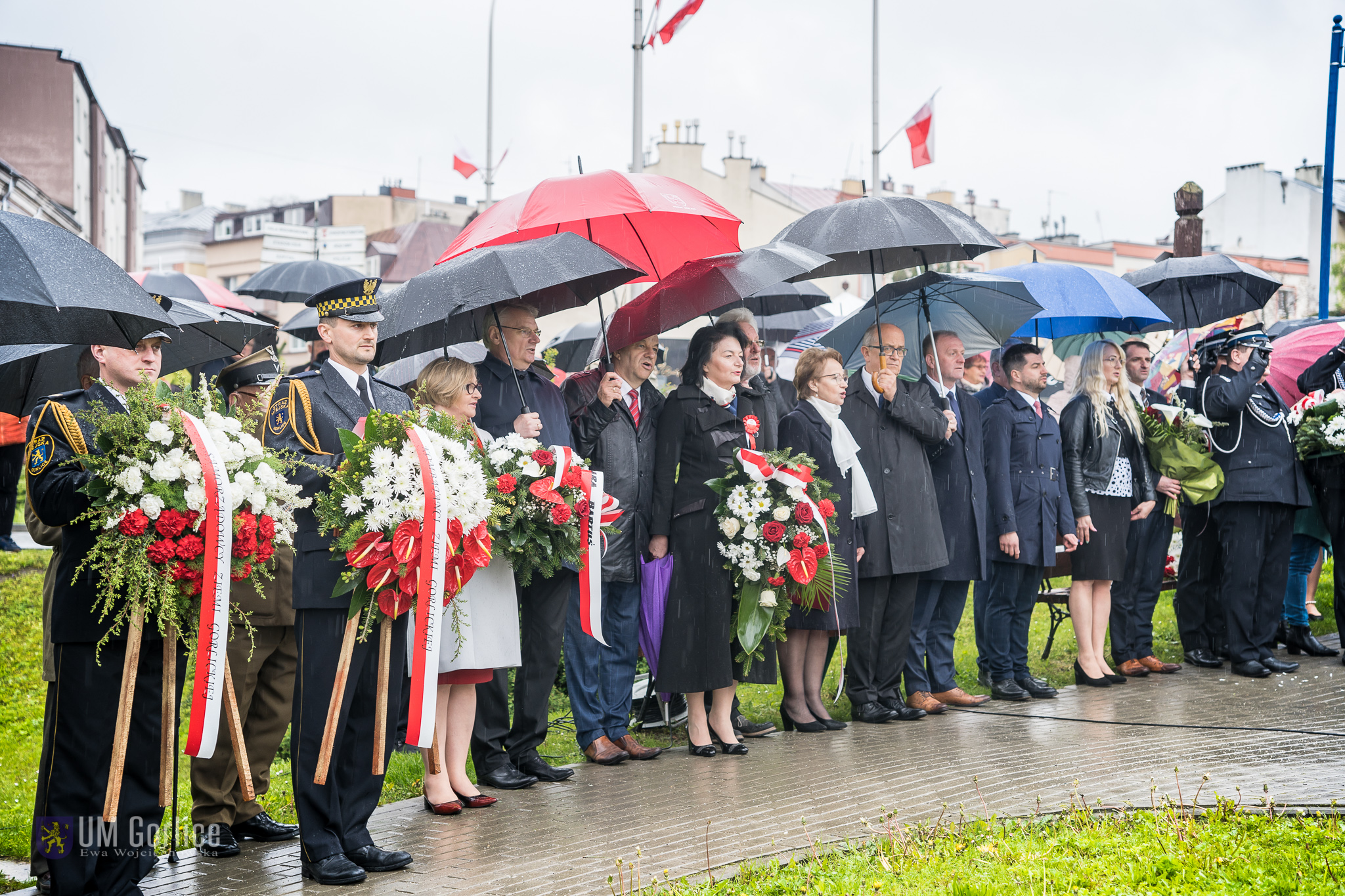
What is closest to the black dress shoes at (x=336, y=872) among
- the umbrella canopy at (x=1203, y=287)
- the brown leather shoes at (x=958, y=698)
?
the brown leather shoes at (x=958, y=698)

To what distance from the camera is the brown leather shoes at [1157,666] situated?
9.45 m

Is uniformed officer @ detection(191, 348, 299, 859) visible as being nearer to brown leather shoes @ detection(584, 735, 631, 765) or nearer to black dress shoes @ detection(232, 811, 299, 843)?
black dress shoes @ detection(232, 811, 299, 843)

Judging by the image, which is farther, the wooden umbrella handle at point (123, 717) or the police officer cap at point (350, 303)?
the police officer cap at point (350, 303)

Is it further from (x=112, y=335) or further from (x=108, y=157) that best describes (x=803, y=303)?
(x=108, y=157)

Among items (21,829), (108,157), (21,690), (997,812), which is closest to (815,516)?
(997,812)

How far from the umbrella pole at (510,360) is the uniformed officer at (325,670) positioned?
1.22 m

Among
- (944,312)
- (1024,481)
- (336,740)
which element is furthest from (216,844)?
(944,312)

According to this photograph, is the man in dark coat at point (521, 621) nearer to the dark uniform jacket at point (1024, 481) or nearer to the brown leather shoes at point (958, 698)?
the brown leather shoes at point (958, 698)

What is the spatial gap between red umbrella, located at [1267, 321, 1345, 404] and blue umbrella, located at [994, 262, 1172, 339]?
173cm

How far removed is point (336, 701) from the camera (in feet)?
16.9

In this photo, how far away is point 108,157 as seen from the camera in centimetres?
3994

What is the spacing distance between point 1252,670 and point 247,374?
7.24m

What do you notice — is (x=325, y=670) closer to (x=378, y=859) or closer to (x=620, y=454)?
(x=378, y=859)

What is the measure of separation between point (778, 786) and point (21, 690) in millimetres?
6388
